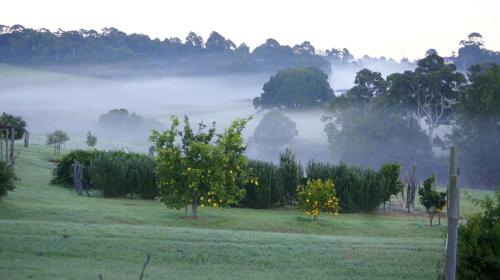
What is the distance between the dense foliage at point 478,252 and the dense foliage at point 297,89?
75.3m

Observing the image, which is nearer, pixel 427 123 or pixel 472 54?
pixel 427 123

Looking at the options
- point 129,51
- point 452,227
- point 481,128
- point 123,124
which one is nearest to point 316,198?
point 452,227

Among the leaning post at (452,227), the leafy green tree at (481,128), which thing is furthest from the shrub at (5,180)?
the leafy green tree at (481,128)

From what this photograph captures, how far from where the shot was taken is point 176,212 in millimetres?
23266

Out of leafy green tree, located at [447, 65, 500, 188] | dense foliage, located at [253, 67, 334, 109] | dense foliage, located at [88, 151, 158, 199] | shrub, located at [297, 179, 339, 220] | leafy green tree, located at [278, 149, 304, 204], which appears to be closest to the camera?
shrub, located at [297, 179, 339, 220]

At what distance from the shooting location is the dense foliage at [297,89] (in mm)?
87250

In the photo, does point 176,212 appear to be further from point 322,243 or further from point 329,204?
point 322,243

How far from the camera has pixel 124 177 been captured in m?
28.3

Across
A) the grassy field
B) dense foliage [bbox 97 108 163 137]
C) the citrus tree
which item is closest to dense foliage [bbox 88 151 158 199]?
the citrus tree

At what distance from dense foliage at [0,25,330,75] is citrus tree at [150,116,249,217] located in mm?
111323

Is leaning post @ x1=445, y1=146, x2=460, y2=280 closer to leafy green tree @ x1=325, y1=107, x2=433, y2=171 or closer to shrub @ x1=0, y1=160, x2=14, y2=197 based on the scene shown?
shrub @ x1=0, y1=160, x2=14, y2=197

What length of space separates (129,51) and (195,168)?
4933 inches

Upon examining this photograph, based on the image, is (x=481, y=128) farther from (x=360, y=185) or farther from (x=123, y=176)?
(x=123, y=176)

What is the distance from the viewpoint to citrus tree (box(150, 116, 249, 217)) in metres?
21.9
